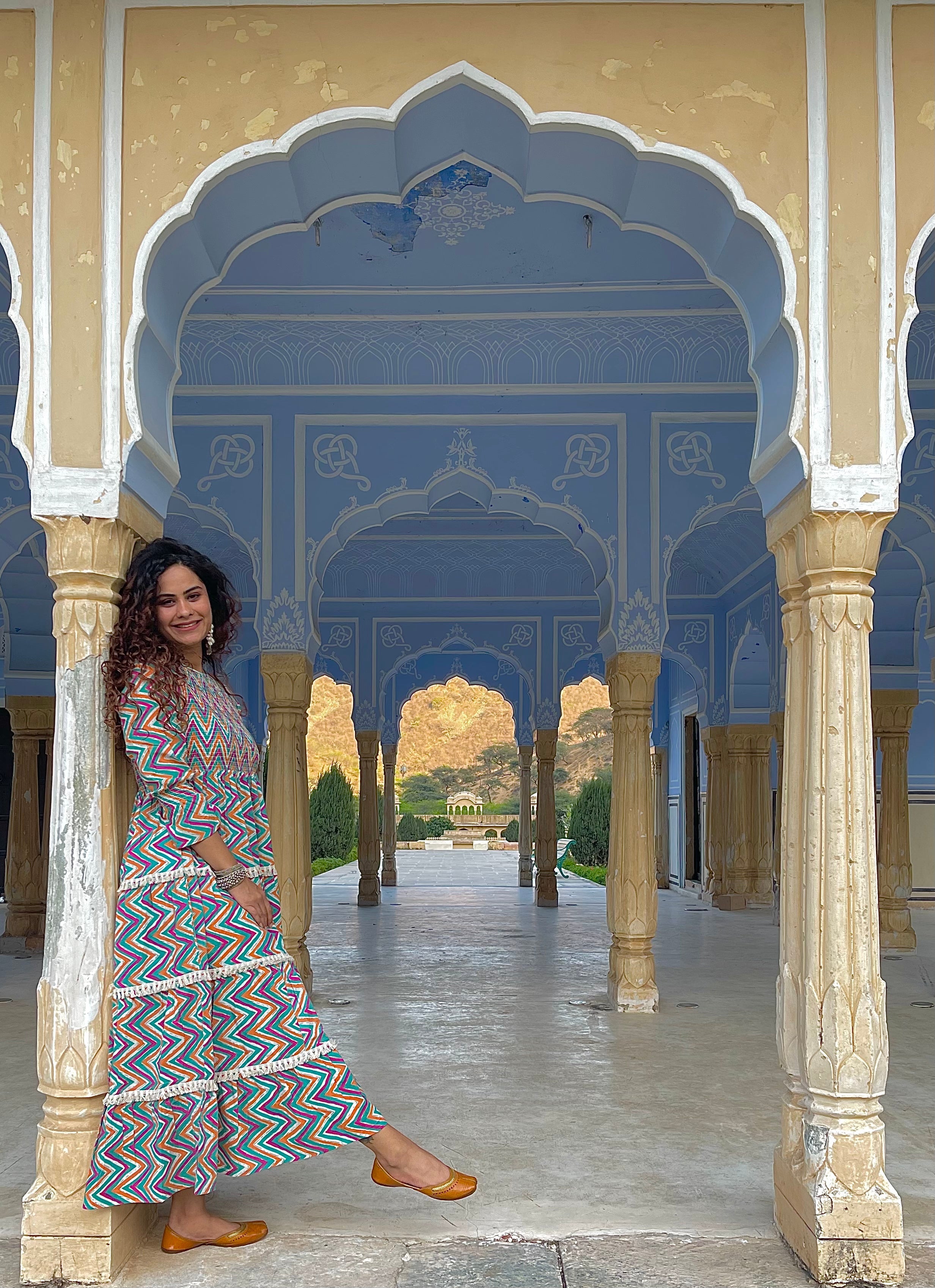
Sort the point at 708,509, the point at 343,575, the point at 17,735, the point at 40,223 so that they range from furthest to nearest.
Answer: the point at 343,575, the point at 17,735, the point at 708,509, the point at 40,223

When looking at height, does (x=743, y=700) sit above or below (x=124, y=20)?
below

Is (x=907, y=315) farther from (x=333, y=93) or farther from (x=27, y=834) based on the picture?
(x=27, y=834)

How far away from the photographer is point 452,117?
3.63 meters

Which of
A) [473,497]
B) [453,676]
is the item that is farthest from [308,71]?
[453,676]

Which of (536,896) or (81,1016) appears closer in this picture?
(81,1016)

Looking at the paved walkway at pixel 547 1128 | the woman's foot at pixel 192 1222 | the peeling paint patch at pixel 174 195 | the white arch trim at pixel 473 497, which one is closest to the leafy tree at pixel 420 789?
the paved walkway at pixel 547 1128

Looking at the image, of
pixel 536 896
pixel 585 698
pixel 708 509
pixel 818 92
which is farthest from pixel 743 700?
pixel 585 698

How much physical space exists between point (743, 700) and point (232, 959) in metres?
11.3

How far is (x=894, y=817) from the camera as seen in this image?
10883 millimetres

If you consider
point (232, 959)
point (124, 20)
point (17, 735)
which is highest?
point (124, 20)

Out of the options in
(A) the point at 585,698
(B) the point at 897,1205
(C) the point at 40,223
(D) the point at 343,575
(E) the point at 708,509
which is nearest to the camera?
(B) the point at 897,1205

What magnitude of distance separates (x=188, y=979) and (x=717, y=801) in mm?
11409

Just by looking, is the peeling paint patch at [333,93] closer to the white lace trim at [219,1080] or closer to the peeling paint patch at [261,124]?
the peeling paint patch at [261,124]

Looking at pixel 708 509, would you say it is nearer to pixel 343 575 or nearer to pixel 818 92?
pixel 818 92
